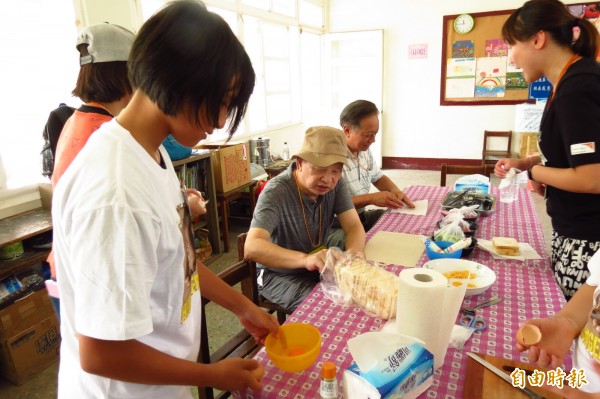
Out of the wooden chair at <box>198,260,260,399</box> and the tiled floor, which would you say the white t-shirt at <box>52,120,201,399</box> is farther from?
the tiled floor

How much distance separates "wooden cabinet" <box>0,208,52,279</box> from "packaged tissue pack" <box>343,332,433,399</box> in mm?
1909

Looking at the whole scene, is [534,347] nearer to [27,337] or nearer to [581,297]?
[581,297]

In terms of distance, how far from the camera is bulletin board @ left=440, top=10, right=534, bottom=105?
17.1 ft

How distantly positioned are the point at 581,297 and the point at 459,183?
146cm

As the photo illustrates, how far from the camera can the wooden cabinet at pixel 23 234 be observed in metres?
1.92

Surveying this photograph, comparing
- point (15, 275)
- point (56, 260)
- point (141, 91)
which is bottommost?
point (15, 275)

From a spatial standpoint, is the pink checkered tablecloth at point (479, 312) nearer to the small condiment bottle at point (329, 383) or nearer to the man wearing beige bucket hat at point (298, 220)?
the small condiment bottle at point (329, 383)

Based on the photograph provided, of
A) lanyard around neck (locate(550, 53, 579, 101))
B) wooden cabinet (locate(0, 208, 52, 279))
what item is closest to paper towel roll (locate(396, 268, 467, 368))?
lanyard around neck (locate(550, 53, 579, 101))

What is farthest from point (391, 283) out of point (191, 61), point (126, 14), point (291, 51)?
point (291, 51)

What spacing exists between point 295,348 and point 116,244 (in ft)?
1.88

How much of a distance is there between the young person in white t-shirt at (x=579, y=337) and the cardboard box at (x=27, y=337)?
85.4 inches

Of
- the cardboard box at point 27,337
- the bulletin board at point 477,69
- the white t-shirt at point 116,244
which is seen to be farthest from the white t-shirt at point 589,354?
the bulletin board at point 477,69

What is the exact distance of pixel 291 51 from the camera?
217 inches

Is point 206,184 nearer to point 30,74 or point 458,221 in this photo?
point 30,74
